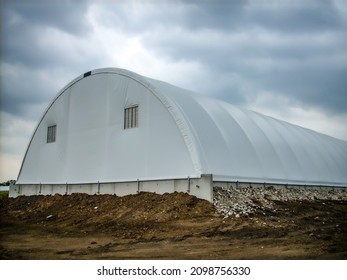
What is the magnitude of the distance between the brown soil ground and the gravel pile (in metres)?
0.44

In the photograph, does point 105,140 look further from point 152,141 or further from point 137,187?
point 137,187

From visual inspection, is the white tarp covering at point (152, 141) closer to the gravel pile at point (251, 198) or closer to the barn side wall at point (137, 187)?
the barn side wall at point (137, 187)

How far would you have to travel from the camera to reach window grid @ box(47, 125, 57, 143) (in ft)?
87.4

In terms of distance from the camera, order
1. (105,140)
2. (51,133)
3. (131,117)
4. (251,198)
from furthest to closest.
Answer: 1. (51,133)
2. (105,140)
3. (131,117)
4. (251,198)

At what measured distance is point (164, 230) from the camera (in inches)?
582

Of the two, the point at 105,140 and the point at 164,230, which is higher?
the point at 105,140

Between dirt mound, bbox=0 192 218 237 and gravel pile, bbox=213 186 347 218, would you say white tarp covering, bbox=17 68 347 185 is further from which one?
dirt mound, bbox=0 192 218 237

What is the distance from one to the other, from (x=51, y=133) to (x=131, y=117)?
8040mm

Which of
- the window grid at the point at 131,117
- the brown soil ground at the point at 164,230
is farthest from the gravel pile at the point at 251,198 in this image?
the window grid at the point at 131,117

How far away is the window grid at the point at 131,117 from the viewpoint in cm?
2122

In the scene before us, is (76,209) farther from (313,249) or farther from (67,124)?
(313,249)

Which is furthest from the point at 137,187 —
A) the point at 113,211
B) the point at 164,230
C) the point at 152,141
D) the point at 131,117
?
the point at 164,230

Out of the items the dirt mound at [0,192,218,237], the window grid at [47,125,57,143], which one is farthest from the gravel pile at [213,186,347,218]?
the window grid at [47,125,57,143]

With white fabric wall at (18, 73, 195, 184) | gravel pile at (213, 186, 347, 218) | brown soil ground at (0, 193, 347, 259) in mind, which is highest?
white fabric wall at (18, 73, 195, 184)
